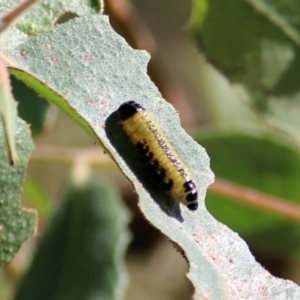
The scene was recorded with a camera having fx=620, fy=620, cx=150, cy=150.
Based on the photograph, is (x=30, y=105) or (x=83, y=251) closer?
(x=30, y=105)

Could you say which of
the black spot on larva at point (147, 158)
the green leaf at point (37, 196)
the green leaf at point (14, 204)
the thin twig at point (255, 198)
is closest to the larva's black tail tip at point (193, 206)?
the black spot on larva at point (147, 158)

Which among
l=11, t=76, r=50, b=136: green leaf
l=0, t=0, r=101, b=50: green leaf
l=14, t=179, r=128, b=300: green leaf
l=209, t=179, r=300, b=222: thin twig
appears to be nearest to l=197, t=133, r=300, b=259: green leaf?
l=209, t=179, r=300, b=222: thin twig

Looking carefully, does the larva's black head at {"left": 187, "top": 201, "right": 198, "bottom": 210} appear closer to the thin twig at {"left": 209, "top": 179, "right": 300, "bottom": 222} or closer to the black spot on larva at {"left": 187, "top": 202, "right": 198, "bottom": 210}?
the black spot on larva at {"left": 187, "top": 202, "right": 198, "bottom": 210}

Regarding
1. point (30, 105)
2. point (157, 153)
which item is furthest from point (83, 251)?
point (157, 153)

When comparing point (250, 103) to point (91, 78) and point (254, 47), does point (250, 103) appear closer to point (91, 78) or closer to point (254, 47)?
point (254, 47)

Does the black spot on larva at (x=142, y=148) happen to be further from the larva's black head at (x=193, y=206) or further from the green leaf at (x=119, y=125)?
the larva's black head at (x=193, y=206)

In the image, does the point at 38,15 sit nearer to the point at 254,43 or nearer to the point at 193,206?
the point at 193,206

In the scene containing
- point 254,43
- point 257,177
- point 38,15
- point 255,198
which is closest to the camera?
point 38,15

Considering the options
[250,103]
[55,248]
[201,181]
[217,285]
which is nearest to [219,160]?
[250,103]
